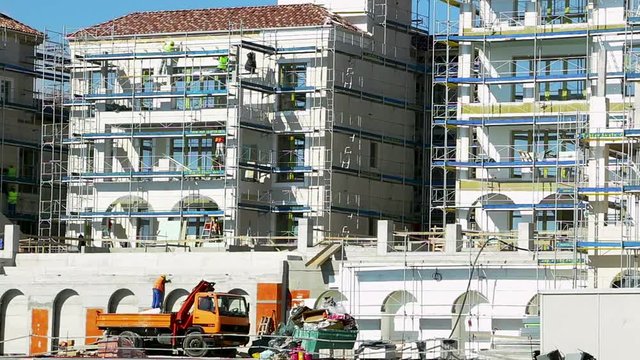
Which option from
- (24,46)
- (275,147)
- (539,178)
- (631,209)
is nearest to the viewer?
(631,209)

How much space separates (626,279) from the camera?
243 feet

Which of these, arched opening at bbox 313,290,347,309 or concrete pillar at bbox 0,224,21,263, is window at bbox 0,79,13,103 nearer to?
concrete pillar at bbox 0,224,21,263

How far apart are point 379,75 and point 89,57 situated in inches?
556

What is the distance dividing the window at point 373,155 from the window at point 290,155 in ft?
12.3

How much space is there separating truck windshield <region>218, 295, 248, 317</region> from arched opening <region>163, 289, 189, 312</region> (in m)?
9.73

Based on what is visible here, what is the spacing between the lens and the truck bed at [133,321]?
73056mm

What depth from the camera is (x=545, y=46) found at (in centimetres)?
9238

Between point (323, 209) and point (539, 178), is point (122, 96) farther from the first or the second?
point (539, 178)


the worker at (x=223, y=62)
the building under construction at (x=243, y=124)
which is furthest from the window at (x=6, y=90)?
the worker at (x=223, y=62)

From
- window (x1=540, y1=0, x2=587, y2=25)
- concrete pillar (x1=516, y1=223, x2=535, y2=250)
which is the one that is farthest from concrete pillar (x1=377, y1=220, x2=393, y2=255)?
window (x1=540, y1=0, x2=587, y2=25)

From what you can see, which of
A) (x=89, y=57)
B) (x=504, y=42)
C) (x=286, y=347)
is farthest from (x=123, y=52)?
(x=286, y=347)

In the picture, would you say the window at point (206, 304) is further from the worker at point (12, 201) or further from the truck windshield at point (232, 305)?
the worker at point (12, 201)

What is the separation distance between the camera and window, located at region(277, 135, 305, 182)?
9769 cm

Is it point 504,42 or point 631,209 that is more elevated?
point 504,42
